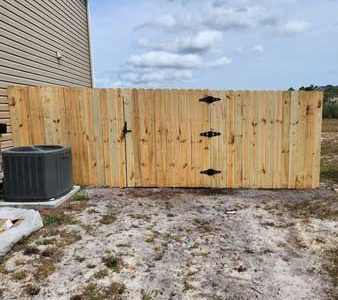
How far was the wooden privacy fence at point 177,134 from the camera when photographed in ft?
18.5

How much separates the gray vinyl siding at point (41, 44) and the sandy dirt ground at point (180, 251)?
2.34m

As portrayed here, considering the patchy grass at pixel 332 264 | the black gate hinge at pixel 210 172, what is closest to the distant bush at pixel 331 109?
the black gate hinge at pixel 210 172

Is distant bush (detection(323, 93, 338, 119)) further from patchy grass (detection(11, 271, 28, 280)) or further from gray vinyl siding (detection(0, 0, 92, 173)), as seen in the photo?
patchy grass (detection(11, 271, 28, 280))

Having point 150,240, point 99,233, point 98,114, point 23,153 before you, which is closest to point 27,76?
point 98,114

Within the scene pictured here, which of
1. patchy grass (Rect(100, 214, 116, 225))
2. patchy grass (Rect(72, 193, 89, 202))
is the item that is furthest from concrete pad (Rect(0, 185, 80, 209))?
patchy grass (Rect(100, 214, 116, 225))

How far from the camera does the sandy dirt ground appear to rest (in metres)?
2.83

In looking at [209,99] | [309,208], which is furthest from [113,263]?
[209,99]

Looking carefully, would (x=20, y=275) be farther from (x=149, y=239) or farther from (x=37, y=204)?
(x=37, y=204)

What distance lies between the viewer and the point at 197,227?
4.16 metres

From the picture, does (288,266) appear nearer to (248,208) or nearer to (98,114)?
(248,208)

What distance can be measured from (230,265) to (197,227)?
3.19 feet

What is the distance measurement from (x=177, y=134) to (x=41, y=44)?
327 centimetres

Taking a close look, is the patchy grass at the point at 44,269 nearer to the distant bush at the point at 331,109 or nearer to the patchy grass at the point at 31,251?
the patchy grass at the point at 31,251

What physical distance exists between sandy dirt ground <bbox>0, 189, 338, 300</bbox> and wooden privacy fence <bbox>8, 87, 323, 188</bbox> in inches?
26.9
